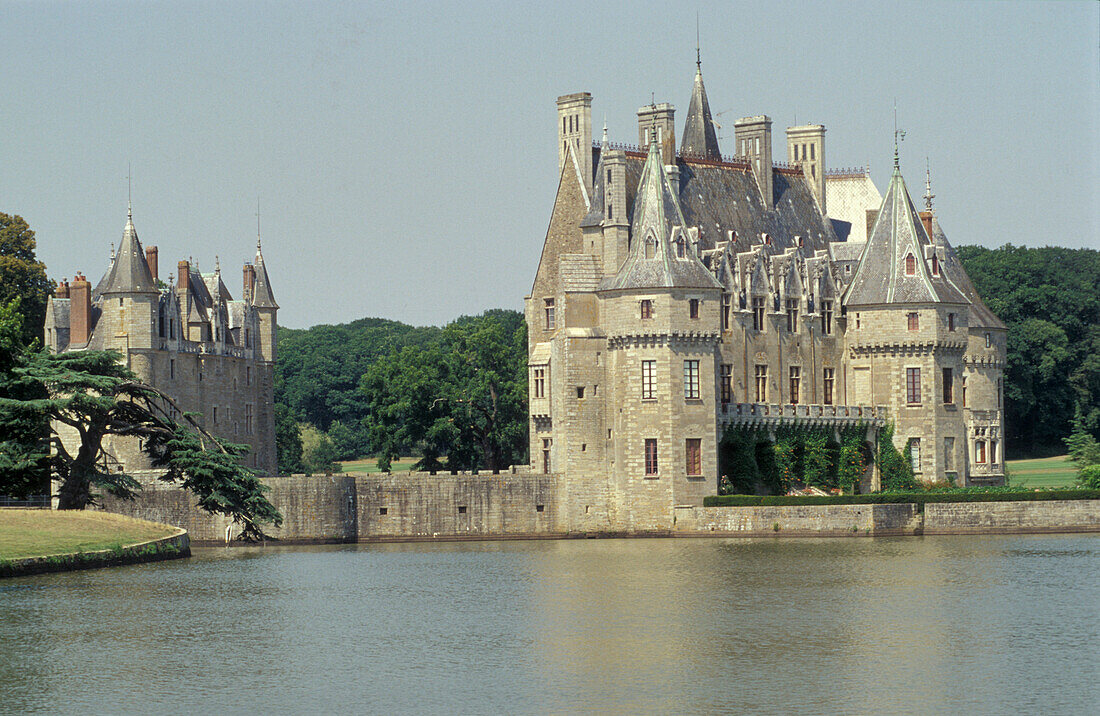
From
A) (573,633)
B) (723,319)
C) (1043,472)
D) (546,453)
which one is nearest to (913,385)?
(723,319)

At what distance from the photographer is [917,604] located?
154 ft

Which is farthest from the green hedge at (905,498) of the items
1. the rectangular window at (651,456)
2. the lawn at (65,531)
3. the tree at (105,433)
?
the lawn at (65,531)

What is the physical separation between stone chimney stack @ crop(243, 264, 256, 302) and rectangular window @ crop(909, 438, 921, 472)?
3032cm

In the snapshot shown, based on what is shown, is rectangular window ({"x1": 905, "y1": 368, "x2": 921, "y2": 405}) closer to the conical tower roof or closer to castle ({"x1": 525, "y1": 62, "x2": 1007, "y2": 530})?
castle ({"x1": 525, "y1": 62, "x2": 1007, "y2": 530})

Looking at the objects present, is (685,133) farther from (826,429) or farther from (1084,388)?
(1084,388)

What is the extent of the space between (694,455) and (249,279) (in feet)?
82.9

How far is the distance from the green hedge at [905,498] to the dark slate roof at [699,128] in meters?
19.2

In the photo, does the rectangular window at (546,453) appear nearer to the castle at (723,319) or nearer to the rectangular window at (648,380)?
the castle at (723,319)

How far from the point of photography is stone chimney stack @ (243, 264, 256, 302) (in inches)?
3312

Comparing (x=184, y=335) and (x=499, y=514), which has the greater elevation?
(x=184, y=335)

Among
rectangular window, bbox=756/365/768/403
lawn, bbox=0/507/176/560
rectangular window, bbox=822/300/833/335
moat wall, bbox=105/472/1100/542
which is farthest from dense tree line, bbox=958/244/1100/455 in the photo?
lawn, bbox=0/507/176/560

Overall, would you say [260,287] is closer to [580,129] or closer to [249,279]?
[249,279]

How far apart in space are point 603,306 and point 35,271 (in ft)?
96.2

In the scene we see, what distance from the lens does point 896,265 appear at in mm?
76125
